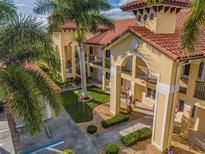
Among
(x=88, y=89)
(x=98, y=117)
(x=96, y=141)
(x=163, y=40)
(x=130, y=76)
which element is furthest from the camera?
(x=88, y=89)

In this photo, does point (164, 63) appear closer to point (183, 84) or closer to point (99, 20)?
point (183, 84)

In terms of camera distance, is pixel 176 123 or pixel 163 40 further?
pixel 176 123

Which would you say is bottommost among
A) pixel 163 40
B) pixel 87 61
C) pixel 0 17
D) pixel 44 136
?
pixel 44 136

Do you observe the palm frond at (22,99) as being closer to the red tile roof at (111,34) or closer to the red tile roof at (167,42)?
the red tile roof at (167,42)

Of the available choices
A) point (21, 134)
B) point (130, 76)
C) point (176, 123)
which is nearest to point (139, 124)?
point (176, 123)

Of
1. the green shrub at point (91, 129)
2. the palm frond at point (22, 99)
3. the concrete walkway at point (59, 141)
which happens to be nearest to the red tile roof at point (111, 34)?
the green shrub at point (91, 129)

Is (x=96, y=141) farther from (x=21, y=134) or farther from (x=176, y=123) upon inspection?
(x=176, y=123)
